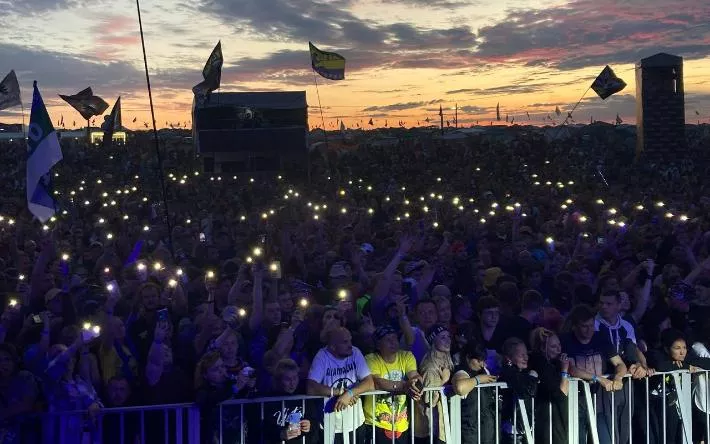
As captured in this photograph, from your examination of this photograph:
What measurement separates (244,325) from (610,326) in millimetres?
3275

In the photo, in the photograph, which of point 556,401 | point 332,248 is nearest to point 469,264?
point 332,248

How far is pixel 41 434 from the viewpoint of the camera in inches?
200

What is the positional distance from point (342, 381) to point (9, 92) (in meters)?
19.6

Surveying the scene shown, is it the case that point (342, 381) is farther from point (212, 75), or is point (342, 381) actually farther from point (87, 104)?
point (87, 104)

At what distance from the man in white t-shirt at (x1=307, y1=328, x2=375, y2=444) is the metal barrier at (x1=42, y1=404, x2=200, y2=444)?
0.93m

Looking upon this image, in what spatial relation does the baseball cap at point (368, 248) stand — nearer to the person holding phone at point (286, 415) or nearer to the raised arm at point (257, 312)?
the raised arm at point (257, 312)

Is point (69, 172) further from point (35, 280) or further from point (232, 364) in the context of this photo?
point (232, 364)

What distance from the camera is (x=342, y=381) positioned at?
5602 millimetres

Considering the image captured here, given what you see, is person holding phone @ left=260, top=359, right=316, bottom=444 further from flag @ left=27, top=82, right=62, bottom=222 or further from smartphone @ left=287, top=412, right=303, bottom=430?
flag @ left=27, top=82, right=62, bottom=222

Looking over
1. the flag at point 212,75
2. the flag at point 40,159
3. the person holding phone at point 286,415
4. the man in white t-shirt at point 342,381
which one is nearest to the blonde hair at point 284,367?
the person holding phone at point 286,415

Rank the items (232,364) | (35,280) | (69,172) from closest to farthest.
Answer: (232,364) < (35,280) < (69,172)

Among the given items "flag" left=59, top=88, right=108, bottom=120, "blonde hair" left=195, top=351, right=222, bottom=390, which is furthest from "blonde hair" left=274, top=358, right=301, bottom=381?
"flag" left=59, top=88, right=108, bottom=120

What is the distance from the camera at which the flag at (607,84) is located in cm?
2336

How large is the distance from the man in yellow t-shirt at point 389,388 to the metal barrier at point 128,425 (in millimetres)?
1364
